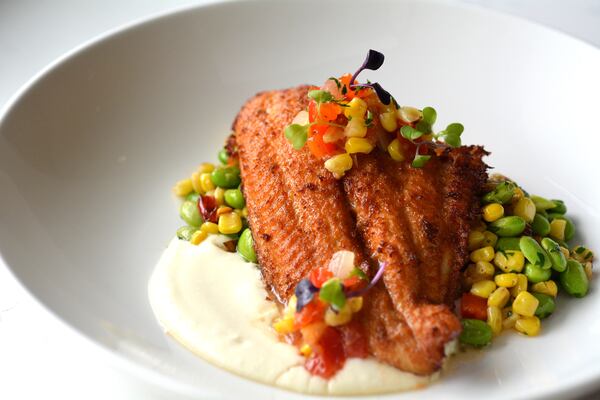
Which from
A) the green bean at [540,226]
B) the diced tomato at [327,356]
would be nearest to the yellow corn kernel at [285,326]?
the diced tomato at [327,356]

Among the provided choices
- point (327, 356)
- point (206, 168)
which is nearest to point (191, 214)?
point (206, 168)

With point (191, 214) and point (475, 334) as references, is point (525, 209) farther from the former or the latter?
point (191, 214)

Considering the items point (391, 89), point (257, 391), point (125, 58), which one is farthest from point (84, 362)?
point (391, 89)

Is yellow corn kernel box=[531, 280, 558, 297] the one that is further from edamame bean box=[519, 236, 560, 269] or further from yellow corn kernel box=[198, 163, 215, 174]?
yellow corn kernel box=[198, 163, 215, 174]

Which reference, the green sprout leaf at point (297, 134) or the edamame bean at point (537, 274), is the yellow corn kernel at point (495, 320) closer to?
the edamame bean at point (537, 274)

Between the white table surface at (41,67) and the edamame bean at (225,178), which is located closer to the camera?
the white table surface at (41,67)

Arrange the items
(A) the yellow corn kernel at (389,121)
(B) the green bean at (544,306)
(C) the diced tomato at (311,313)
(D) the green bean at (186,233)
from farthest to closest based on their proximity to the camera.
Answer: (D) the green bean at (186,233), (A) the yellow corn kernel at (389,121), (B) the green bean at (544,306), (C) the diced tomato at (311,313)

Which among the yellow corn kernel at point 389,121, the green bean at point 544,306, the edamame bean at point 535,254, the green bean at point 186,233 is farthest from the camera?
the green bean at point 186,233

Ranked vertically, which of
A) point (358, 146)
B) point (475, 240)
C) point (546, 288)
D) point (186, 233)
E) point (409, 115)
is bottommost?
point (186, 233)
